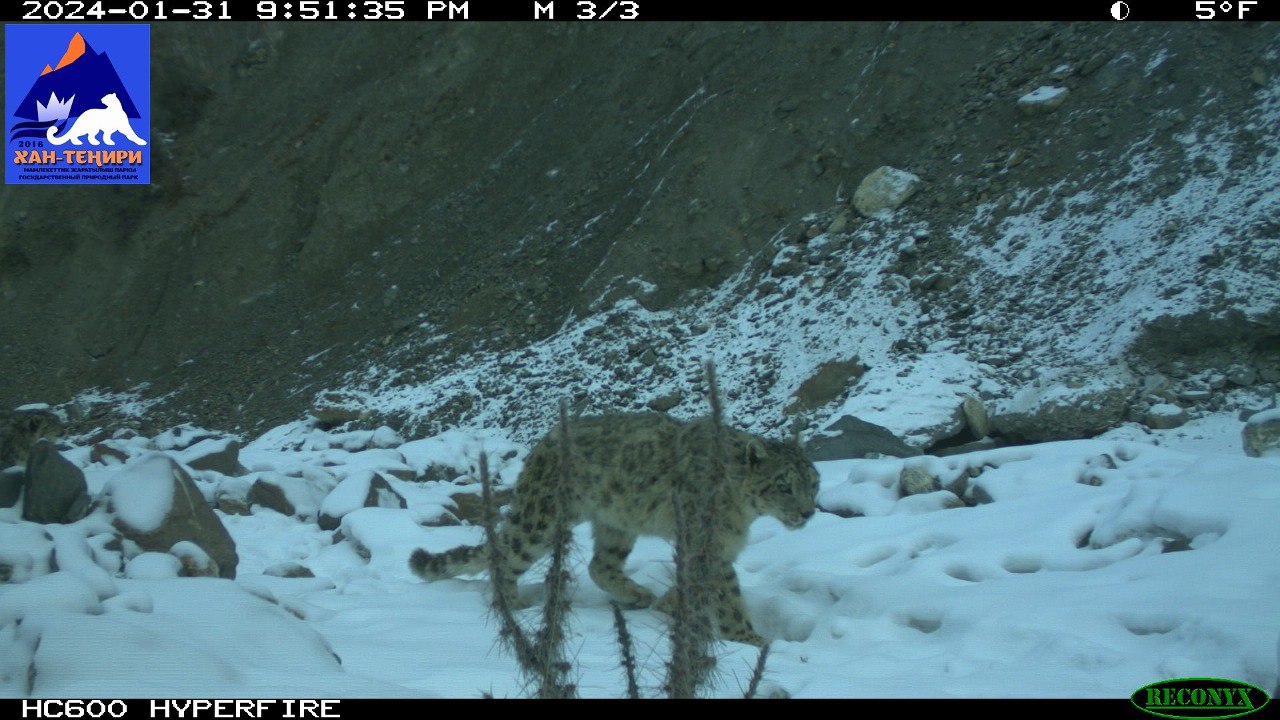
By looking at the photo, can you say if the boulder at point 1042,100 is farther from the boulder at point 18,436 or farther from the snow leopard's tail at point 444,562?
the boulder at point 18,436

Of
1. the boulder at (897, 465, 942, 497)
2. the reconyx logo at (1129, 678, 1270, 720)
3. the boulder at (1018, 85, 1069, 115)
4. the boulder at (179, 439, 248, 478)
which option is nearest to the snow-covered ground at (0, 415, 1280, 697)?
the boulder at (897, 465, 942, 497)

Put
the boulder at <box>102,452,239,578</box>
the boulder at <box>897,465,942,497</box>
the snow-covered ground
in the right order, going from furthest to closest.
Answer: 1. the boulder at <box>897,465,942,497</box>
2. the boulder at <box>102,452,239,578</box>
3. the snow-covered ground

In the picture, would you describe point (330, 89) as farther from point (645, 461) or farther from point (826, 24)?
point (645, 461)

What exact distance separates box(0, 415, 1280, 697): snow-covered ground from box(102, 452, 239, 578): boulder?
0.71ft

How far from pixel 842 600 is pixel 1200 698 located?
8.91 ft

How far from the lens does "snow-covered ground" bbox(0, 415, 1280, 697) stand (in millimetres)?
3662

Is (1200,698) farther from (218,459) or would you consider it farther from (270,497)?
(218,459)

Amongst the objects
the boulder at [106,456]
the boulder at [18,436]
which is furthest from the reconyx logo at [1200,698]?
the boulder at [106,456]

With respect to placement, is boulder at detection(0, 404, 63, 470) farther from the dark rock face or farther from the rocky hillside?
the rocky hillside

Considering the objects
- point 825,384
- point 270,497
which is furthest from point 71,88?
point 825,384

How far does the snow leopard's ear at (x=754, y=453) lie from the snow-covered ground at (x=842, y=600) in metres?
0.83

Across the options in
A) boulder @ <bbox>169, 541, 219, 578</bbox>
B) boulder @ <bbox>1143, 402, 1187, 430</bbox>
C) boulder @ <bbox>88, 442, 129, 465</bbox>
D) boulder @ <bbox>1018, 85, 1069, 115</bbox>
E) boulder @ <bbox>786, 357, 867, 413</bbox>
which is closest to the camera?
boulder @ <bbox>169, 541, 219, 578</bbox>

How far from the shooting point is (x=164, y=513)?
609 centimetres

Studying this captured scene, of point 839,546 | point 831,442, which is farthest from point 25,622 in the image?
point 831,442
